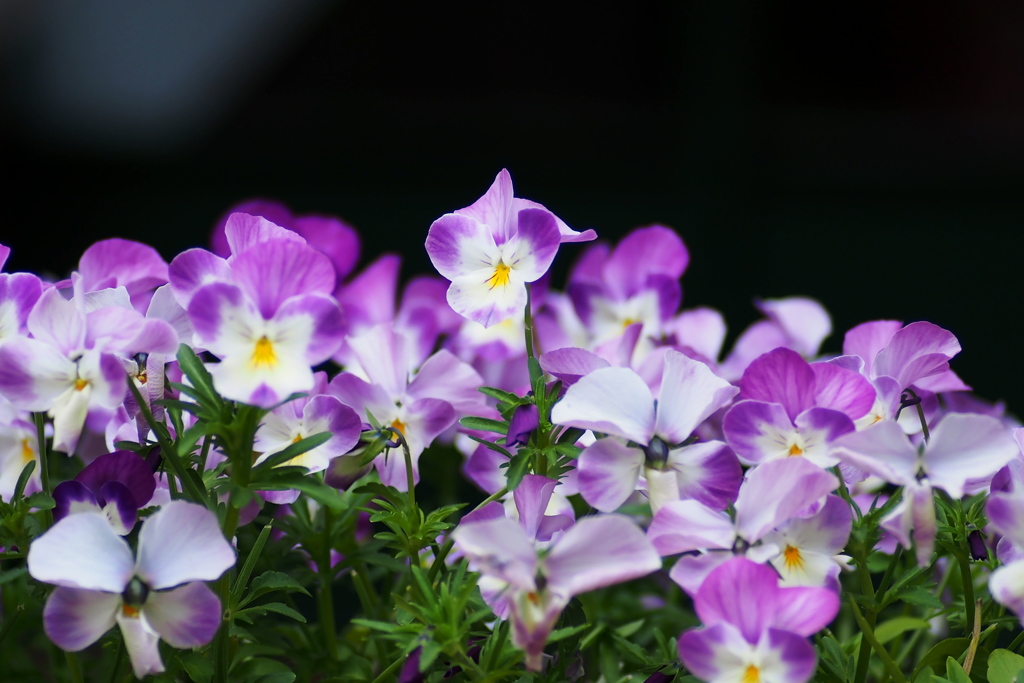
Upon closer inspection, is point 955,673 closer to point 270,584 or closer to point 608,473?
point 608,473

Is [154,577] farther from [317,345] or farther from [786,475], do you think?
[786,475]

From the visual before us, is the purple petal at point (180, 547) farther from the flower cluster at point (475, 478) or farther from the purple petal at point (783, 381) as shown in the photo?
the purple petal at point (783, 381)

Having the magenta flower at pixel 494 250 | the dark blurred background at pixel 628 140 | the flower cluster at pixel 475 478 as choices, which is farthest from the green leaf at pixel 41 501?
the dark blurred background at pixel 628 140

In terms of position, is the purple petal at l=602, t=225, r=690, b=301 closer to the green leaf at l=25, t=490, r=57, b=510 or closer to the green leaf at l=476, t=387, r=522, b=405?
the green leaf at l=476, t=387, r=522, b=405

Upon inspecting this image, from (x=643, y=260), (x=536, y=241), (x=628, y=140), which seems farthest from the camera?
(x=628, y=140)

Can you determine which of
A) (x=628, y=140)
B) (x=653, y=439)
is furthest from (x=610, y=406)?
(x=628, y=140)

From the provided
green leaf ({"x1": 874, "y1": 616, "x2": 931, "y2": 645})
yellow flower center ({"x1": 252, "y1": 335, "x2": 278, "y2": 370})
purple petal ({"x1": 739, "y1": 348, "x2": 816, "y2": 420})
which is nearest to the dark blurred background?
green leaf ({"x1": 874, "y1": 616, "x2": 931, "y2": 645})
